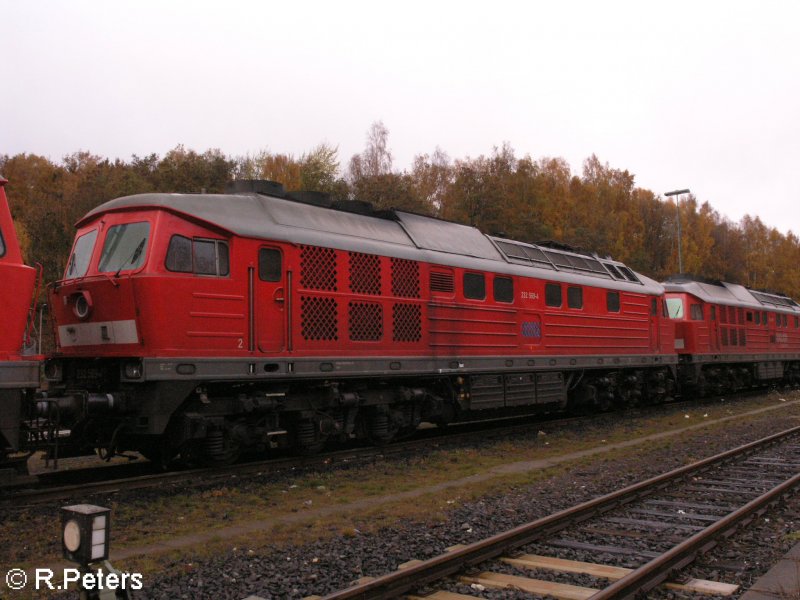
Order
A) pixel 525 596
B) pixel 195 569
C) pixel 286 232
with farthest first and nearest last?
pixel 286 232 < pixel 195 569 < pixel 525 596

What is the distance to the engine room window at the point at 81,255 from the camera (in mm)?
10148

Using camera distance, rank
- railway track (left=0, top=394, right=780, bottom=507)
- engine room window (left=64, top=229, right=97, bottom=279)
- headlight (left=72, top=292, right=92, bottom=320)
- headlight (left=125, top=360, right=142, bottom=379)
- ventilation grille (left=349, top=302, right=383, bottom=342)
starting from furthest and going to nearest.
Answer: ventilation grille (left=349, top=302, right=383, bottom=342)
engine room window (left=64, top=229, right=97, bottom=279)
headlight (left=72, top=292, right=92, bottom=320)
headlight (left=125, top=360, right=142, bottom=379)
railway track (left=0, top=394, right=780, bottom=507)

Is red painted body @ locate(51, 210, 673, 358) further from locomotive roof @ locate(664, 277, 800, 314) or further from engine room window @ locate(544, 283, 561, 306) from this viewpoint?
locomotive roof @ locate(664, 277, 800, 314)

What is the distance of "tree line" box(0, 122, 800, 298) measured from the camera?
2989 cm

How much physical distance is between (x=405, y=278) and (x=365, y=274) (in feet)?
3.34

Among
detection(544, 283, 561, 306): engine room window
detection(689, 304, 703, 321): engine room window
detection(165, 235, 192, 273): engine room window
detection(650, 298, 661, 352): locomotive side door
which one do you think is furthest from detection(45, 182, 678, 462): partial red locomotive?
detection(689, 304, 703, 321): engine room window

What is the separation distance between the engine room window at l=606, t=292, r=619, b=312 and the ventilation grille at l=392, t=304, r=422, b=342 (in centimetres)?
729

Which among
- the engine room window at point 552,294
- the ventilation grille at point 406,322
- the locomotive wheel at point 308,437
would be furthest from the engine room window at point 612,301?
the locomotive wheel at point 308,437

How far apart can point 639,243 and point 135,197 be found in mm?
57337

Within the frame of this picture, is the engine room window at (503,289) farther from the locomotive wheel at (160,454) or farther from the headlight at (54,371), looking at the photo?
the headlight at (54,371)

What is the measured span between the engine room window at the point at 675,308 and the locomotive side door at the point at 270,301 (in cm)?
1710

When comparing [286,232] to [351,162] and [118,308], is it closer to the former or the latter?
[118,308]

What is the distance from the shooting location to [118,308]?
932cm

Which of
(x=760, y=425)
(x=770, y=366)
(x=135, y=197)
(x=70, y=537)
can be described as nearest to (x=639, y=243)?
(x=770, y=366)
